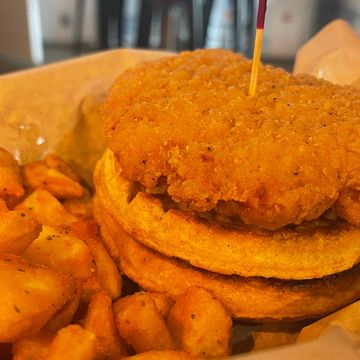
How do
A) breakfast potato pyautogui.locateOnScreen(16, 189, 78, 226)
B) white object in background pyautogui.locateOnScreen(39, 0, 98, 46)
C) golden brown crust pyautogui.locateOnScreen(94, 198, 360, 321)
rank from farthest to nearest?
1. white object in background pyautogui.locateOnScreen(39, 0, 98, 46)
2. breakfast potato pyautogui.locateOnScreen(16, 189, 78, 226)
3. golden brown crust pyautogui.locateOnScreen(94, 198, 360, 321)

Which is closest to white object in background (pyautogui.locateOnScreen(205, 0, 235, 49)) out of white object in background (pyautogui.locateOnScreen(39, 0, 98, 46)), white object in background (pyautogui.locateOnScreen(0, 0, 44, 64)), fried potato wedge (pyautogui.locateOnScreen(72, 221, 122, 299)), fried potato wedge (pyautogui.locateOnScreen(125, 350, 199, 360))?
white object in background (pyautogui.locateOnScreen(39, 0, 98, 46))

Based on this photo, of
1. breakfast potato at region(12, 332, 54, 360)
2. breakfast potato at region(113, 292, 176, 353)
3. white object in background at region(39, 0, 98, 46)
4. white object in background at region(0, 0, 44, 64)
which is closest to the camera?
breakfast potato at region(12, 332, 54, 360)

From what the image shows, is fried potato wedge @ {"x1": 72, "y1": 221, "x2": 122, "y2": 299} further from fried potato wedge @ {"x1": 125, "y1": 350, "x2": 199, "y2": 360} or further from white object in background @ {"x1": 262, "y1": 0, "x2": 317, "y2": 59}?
white object in background @ {"x1": 262, "y1": 0, "x2": 317, "y2": 59}

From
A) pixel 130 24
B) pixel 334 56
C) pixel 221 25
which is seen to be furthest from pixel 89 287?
pixel 221 25

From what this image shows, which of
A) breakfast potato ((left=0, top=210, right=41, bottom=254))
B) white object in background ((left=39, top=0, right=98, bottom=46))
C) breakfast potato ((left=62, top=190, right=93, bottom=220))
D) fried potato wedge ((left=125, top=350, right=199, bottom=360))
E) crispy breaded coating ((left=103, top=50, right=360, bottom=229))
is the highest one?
crispy breaded coating ((left=103, top=50, right=360, bottom=229))

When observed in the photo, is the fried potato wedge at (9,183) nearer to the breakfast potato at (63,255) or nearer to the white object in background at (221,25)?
the breakfast potato at (63,255)

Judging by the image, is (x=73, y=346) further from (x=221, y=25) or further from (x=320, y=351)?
(x=221, y=25)

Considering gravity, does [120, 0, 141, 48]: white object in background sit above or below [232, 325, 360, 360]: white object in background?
below
